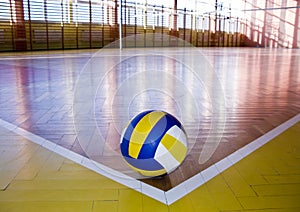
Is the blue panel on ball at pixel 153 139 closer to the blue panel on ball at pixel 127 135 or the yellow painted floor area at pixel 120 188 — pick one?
the blue panel on ball at pixel 127 135

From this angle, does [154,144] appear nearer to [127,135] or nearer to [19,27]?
[127,135]

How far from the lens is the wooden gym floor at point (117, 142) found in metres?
1.78

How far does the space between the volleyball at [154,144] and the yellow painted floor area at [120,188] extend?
0.17 metres

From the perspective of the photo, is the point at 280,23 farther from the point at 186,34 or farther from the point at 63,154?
the point at 63,154

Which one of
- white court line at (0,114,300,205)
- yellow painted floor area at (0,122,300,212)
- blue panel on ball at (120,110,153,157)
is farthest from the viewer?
blue panel on ball at (120,110,153,157)

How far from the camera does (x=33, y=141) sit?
268cm

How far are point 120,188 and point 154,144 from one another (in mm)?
319

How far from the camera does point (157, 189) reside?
73.9 inches

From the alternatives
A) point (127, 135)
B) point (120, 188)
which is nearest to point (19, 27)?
point (127, 135)

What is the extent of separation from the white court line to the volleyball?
4.3 inches

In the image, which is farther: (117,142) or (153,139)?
(117,142)

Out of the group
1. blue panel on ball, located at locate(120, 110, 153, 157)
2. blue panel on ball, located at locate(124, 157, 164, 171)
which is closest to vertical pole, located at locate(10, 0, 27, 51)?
blue panel on ball, located at locate(120, 110, 153, 157)

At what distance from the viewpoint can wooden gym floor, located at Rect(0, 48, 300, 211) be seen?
5.84ft

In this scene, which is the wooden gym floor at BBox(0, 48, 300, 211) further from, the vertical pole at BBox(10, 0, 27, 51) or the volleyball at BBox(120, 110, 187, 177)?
the vertical pole at BBox(10, 0, 27, 51)
